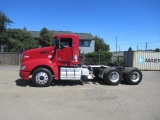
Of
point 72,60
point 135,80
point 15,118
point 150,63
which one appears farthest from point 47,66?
point 150,63

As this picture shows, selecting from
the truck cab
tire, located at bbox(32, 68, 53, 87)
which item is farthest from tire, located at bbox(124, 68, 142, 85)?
tire, located at bbox(32, 68, 53, 87)

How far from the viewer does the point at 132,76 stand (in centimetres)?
1501

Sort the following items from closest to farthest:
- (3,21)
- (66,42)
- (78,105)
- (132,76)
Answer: (78,105)
(66,42)
(132,76)
(3,21)

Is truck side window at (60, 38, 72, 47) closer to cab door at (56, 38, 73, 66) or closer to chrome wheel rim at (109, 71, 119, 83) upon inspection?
cab door at (56, 38, 73, 66)

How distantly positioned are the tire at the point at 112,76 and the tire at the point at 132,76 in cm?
58

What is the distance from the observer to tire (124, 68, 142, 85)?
586 inches

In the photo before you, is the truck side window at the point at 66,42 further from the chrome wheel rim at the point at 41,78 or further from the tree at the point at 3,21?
the tree at the point at 3,21

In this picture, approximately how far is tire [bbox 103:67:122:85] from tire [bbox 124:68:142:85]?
22.7 inches

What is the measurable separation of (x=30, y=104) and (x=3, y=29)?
33832mm

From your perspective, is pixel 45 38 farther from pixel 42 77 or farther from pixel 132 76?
pixel 42 77

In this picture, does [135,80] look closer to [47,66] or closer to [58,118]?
[47,66]

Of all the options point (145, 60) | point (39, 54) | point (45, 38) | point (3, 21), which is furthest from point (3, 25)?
point (39, 54)

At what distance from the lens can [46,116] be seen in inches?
290

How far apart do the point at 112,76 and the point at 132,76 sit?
4.54 feet
